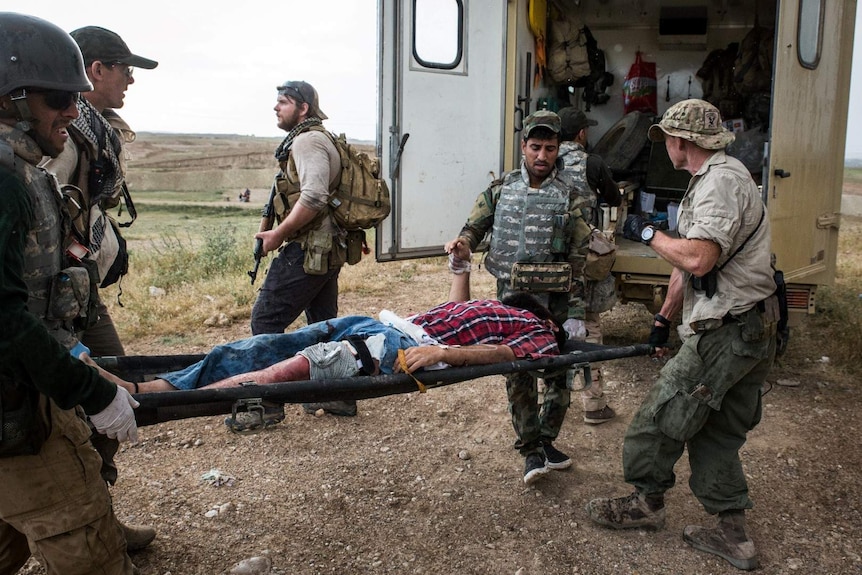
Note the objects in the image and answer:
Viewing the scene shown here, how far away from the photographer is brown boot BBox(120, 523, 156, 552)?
9.93ft

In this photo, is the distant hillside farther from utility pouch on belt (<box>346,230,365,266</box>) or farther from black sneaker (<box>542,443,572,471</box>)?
black sneaker (<box>542,443,572,471</box>)

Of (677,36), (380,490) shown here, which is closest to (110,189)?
Answer: (380,490)

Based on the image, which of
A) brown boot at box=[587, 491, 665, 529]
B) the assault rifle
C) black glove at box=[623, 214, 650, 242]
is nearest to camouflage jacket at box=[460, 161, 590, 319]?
black glove at box=[623, 214, 650, 242]

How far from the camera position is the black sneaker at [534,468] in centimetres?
365

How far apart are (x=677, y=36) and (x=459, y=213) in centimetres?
→ 388

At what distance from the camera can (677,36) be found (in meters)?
7.53

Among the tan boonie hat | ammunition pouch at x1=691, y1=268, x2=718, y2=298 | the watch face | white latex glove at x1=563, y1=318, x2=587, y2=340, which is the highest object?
the tan boonie hat

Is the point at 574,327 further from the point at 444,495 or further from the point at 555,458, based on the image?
the point at 444,495

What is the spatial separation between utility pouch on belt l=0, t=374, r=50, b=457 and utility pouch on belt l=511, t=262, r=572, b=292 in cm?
232

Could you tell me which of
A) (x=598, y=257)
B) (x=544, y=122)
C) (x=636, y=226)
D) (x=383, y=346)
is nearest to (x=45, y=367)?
(x=383, y=346)

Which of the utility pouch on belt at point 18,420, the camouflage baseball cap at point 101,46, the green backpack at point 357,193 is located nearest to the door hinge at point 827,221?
the green backpack at point 357,193

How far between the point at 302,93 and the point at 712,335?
8.70 ft

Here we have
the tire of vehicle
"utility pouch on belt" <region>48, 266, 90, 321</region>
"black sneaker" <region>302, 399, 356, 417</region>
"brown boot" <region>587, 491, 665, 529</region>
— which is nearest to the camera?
"utility pouch on belt" <region>48, 266, 90, 321</region>

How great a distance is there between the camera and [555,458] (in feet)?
12.7
